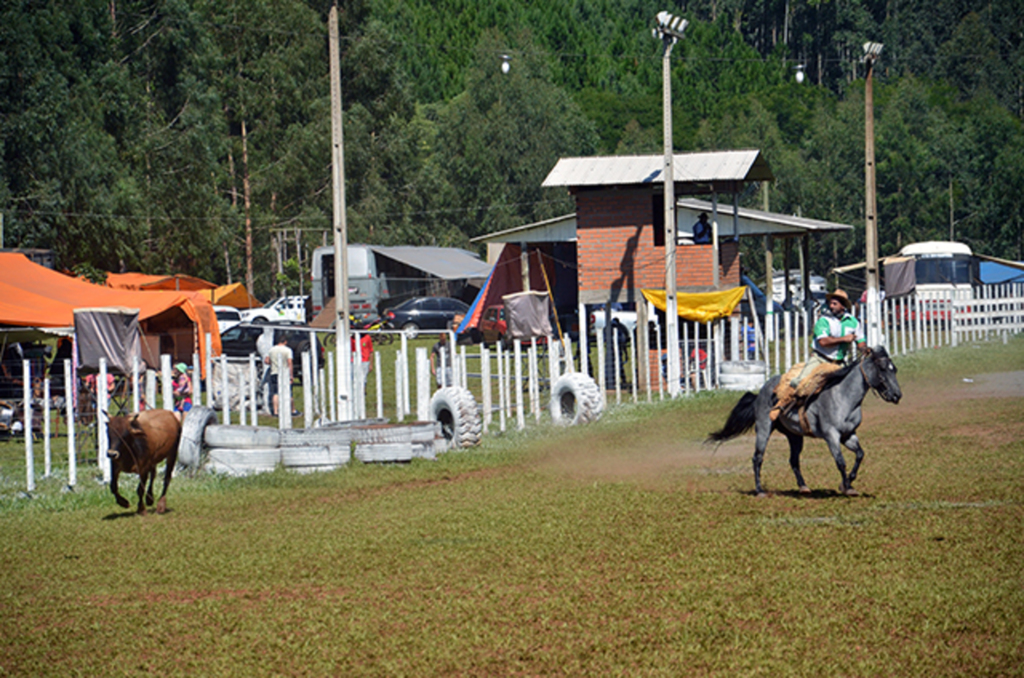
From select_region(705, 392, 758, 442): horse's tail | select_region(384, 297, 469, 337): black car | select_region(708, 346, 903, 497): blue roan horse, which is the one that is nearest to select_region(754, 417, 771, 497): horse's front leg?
select_region(708, 346, 903, 497): blue roan horse

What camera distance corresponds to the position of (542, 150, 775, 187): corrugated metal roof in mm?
31047

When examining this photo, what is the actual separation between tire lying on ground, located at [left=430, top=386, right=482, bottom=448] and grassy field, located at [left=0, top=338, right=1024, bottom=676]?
2083 mm

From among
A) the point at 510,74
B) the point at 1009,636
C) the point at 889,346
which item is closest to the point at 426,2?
the point at 510,74

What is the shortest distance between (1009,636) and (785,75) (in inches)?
5545

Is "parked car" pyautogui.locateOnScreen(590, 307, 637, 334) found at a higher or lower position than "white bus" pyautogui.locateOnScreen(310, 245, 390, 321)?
lower

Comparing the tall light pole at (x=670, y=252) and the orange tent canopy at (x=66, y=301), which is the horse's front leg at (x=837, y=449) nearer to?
the tall light pole at (x=670, y=252)

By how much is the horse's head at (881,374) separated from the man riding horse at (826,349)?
17 cm

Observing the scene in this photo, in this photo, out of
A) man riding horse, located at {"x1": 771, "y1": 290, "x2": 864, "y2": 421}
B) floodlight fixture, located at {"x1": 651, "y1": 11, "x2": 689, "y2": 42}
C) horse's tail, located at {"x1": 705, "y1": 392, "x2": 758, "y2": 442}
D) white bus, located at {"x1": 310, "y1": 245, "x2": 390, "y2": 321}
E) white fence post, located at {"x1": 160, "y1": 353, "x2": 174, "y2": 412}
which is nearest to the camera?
man riding horse, located at {"x1": 771, "y1": 290, "x2": 864, "y2": 421}

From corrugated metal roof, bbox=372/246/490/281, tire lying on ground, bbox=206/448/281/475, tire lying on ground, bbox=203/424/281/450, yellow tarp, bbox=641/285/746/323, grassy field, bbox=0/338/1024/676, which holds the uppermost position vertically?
corrugated metal roof, bbox=372/246/490/281

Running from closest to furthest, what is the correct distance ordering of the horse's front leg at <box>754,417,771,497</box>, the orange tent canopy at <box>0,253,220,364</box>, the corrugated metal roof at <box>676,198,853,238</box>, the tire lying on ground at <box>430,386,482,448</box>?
the horse's front leg at <box>754,417,771,497</box> < the tire lying on ground at <box>430,386,482,448</box> < the orange tent canopy at <box>0,253,220,364</box> < the corrugated metal roof at <box>676,198,853,238</box>

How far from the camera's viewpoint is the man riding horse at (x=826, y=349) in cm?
1256

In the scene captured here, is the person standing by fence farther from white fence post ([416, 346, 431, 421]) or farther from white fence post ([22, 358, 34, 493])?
white fence post ([22, 358, 34, 493])

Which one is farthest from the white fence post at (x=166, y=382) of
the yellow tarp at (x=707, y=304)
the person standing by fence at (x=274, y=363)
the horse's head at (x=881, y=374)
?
the yellow tarp at (x=707, y=304)

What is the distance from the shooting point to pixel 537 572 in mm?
9398
